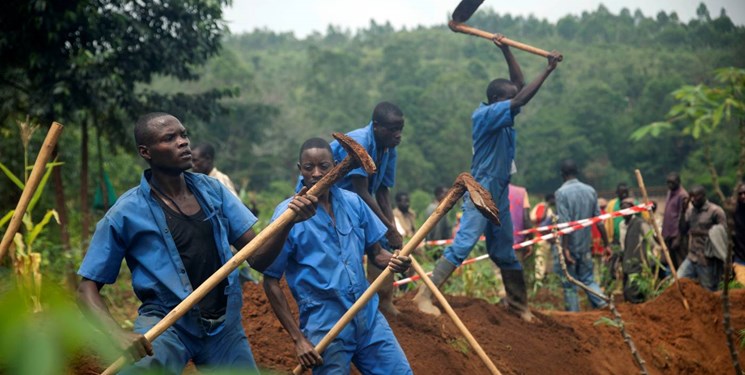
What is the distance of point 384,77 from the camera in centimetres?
5525

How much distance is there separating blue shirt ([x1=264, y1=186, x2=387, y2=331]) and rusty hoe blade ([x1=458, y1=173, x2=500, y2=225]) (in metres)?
0.66

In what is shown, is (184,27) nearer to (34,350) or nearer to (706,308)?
(706,308)

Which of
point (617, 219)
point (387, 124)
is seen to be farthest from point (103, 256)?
point (617, 219)

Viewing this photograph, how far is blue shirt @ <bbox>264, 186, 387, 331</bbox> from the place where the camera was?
4.05m

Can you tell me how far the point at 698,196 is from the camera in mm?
9594

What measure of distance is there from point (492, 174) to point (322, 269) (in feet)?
9.30

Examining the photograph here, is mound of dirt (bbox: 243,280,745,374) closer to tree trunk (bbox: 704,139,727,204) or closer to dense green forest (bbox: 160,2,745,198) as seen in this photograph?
tree trunk (bbox: 704,139,727,204)

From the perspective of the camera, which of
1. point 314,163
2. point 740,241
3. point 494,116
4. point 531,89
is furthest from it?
point 740,241

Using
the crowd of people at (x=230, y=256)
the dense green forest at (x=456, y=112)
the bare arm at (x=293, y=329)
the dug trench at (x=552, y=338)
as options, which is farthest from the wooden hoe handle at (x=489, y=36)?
the dense green forest at (x=456, y=112)

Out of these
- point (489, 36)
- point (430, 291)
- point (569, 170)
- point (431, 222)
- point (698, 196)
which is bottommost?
point (698, 196)

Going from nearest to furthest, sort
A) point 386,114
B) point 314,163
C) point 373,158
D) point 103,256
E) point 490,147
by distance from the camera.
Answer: point 103,256, point 314,163, point 386,114, point 373,158, point 490,147

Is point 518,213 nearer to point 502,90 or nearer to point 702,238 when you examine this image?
point 702,238

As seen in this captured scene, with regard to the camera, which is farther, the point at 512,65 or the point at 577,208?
the point at 577,208

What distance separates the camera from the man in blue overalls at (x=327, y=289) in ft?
13.3
